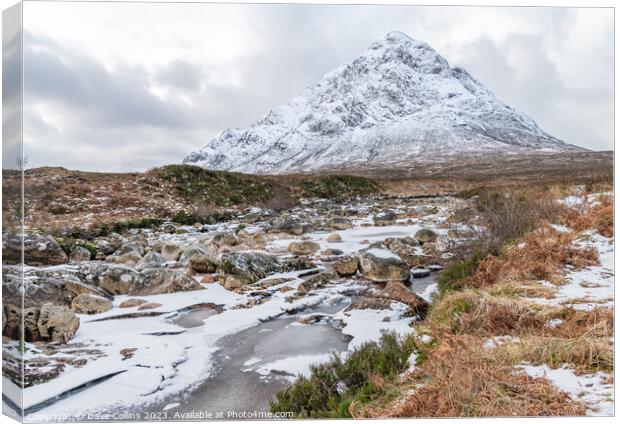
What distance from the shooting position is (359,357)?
3.76 meters

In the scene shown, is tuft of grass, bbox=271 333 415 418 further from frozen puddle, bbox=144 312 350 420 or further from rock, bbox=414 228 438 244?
rock, bbox=414 228 438 244

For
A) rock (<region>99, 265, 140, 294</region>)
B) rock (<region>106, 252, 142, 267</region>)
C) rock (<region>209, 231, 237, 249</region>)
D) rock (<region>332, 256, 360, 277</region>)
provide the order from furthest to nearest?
rock (<region>209, 231, 237, 249</region>)
rock (<region>106, 252, 142, 267</region>)
rock (<region>332, 256, 360, 277</region>)
rock (<region>99, 265, 140, 294</region>)

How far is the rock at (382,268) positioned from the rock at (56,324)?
4.85m

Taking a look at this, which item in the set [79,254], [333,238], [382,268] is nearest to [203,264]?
[79,254]

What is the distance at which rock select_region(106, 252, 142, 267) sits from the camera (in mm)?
8141

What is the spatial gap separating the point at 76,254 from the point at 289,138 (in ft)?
557

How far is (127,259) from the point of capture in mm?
8242

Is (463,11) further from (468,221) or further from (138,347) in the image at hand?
(138,347)

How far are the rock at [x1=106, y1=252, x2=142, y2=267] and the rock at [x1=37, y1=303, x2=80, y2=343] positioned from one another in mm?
3638

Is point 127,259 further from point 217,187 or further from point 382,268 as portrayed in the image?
point 217,187

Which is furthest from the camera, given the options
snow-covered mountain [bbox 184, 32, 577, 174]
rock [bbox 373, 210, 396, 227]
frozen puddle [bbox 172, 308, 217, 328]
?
snow-covered mountain [bbox 184, 32, 577, 174]

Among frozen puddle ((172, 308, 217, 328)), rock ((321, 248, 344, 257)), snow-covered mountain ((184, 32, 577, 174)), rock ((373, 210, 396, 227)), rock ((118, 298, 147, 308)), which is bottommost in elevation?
frozen puddle ((172, 308, 217, 328))

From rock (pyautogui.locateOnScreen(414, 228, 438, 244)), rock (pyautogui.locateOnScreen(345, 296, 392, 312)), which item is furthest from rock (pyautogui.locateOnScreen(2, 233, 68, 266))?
rock (pyautogui.locateOnScreen(414, 228, 438, 244))

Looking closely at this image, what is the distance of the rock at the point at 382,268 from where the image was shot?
284 inches
